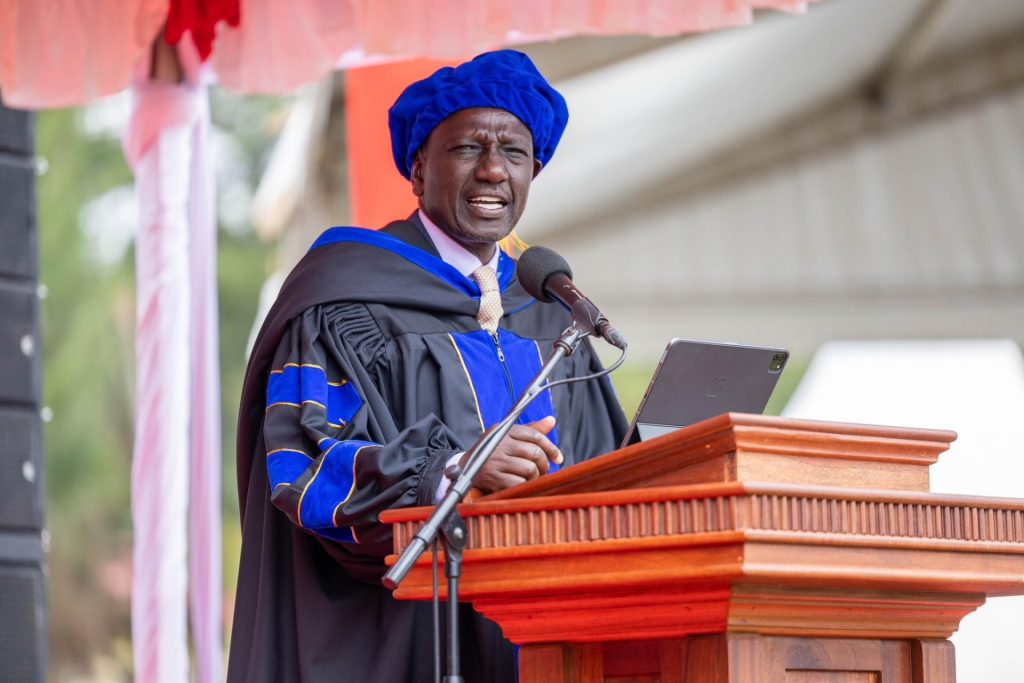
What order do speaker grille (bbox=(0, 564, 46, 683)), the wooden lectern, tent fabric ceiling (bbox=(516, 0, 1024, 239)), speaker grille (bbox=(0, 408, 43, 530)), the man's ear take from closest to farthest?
the wooden lectern
the man's ear
speaker grille (bbox=(0, 564, 46, 683))
speaker grille (bbox=(0, 408, 43, 530))
tent fabric ceiling (bbox=(516, 0, 1024, 239))

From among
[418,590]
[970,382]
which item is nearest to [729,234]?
[970,382]

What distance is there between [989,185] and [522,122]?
23.8 ft

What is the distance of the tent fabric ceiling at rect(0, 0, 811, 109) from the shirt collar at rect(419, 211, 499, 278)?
1.42 meters

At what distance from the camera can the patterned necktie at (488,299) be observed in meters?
3.57

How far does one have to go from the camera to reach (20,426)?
4.99m

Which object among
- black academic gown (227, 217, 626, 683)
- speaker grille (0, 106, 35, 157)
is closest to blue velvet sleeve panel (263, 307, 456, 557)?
black academic gown (227, 217, 626, 683)

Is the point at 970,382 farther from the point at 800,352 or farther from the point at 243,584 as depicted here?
the point at 243,584

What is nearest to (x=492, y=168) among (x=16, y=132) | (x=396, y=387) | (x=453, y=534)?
(x=396, y=387)

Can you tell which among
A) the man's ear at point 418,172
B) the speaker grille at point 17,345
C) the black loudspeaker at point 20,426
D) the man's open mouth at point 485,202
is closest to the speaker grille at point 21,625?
the black loudspeaker at point 20,426

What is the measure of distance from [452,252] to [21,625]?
2176 mm

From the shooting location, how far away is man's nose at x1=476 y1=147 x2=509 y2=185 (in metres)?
3.55

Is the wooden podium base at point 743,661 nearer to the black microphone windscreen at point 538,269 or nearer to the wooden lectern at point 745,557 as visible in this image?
the wooden lectern at point 745,557

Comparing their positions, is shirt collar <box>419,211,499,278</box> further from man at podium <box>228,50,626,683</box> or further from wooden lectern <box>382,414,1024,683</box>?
wooden lectern <box>382,414,1024,683</box>

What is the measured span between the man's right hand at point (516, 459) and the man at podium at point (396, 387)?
125mm
